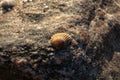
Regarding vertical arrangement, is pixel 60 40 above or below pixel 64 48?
above

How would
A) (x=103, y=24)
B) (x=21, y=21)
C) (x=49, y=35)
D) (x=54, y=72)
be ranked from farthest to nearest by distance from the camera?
1. (x=103, y=24)
2. (x=21, y=21)
3. (x=49, y=35)
4. (x=54, y=72)

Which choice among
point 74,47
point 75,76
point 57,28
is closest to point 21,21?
point 57,28

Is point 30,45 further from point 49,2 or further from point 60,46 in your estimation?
point 49,2
